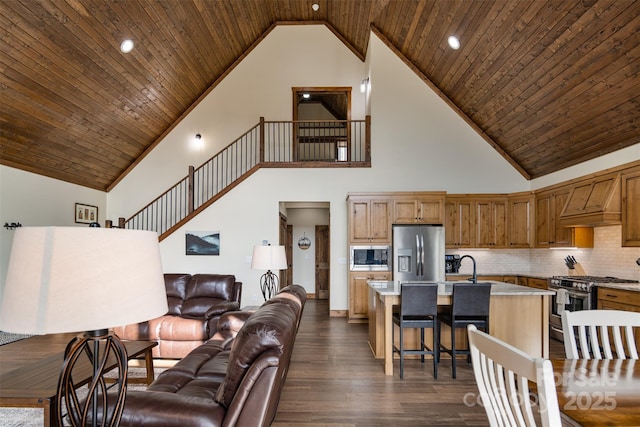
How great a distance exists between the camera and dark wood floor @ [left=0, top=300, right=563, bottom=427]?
3.00 m

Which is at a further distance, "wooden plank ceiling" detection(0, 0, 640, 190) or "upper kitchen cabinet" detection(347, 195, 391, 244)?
"upper kitchen cabinet" detection(347, 195, 391, 244)

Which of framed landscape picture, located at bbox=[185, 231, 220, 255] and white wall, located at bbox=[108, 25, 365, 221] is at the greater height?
white wall, located at bbox=[108, 25, 365, 221]

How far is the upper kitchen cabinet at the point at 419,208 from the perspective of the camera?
6.78 metres

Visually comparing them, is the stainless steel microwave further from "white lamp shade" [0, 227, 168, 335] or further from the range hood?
"white lamp shade" [0, 227, 168, 335]

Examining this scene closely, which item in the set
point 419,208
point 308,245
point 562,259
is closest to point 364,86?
point 419,208

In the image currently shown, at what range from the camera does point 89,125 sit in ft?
21.0

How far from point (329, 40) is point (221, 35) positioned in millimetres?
2574

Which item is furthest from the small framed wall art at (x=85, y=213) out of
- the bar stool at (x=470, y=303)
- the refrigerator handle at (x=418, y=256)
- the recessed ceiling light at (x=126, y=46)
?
the bar stool at (x=470, y=303)

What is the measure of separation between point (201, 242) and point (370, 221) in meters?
3.37

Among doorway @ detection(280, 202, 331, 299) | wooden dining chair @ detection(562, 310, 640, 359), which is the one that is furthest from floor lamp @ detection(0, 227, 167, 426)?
doorway @ detection(280, 202, 331, 299)

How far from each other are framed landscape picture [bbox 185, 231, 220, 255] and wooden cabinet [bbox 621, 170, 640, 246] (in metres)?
6.50

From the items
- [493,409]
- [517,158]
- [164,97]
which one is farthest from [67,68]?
[517,158]

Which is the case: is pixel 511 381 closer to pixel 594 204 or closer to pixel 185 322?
pixel 185 322

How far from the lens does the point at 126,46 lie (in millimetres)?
5547
